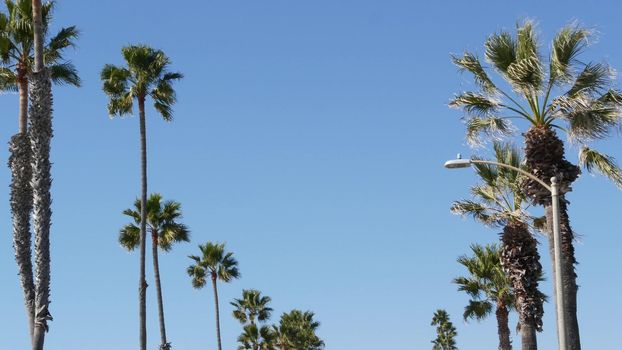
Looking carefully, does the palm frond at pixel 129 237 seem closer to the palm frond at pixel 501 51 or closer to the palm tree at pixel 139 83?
the palm tree at pixel 139 83

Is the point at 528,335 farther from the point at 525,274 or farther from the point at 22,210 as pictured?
the point at 22,210

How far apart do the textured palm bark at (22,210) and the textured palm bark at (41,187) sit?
114cm

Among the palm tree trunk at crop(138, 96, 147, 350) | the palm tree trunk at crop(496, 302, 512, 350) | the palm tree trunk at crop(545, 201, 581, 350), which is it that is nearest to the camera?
the palm tree trunk at crop(545, 201, 581, 350)

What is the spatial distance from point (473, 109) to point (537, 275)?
692 cm

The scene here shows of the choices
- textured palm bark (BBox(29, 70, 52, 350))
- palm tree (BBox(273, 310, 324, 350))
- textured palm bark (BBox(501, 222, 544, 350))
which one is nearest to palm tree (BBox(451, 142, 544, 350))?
textured palm bark (BBox(501, 222, 544, 350))

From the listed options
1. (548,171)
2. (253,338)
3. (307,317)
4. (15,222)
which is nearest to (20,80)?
(15,222)

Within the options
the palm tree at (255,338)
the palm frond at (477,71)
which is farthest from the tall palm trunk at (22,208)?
the palm tree at (255,338)

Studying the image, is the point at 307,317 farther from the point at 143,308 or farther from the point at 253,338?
the point at 143,308

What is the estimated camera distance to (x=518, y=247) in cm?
3131

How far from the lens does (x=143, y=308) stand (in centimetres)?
4391

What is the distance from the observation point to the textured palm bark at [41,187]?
26062 mm

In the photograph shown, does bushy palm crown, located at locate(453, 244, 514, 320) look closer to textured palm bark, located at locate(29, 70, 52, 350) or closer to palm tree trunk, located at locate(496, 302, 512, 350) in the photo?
palm tree trunk, located at locate(496, 302, 512, 350)

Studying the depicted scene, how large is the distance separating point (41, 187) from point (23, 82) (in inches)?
215

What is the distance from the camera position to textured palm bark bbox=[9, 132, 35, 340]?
27531mm
